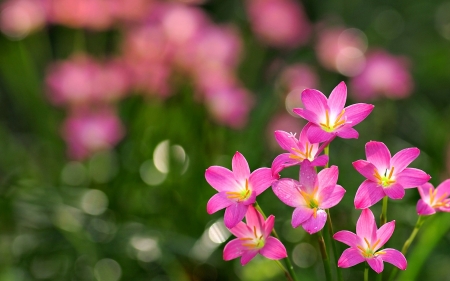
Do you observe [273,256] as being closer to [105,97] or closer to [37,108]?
[105,97]

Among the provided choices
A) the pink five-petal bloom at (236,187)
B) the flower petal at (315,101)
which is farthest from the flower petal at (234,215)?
the flower petal at (315,101)

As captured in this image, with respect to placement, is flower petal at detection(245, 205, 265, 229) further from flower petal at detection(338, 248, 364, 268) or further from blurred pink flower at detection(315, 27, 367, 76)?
blurred pink flower at detection(315, 27, 367, 76)

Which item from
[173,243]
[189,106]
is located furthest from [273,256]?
[189,106]

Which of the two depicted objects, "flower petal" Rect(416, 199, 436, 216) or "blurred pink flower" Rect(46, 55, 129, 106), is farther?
"blurred pink flower" Rect(46, 55, 129, 106)

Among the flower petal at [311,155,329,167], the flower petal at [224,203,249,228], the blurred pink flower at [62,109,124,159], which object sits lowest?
the blurred pink flower at [62,109,124,159]

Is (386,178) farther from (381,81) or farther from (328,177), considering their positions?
(381,81)

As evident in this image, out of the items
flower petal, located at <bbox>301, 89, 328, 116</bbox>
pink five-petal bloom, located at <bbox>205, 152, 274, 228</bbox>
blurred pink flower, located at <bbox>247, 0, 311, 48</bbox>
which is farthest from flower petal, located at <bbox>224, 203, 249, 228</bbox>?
blurred pink flower, located at <bbox>247, 0, 311, 48</bbox>
